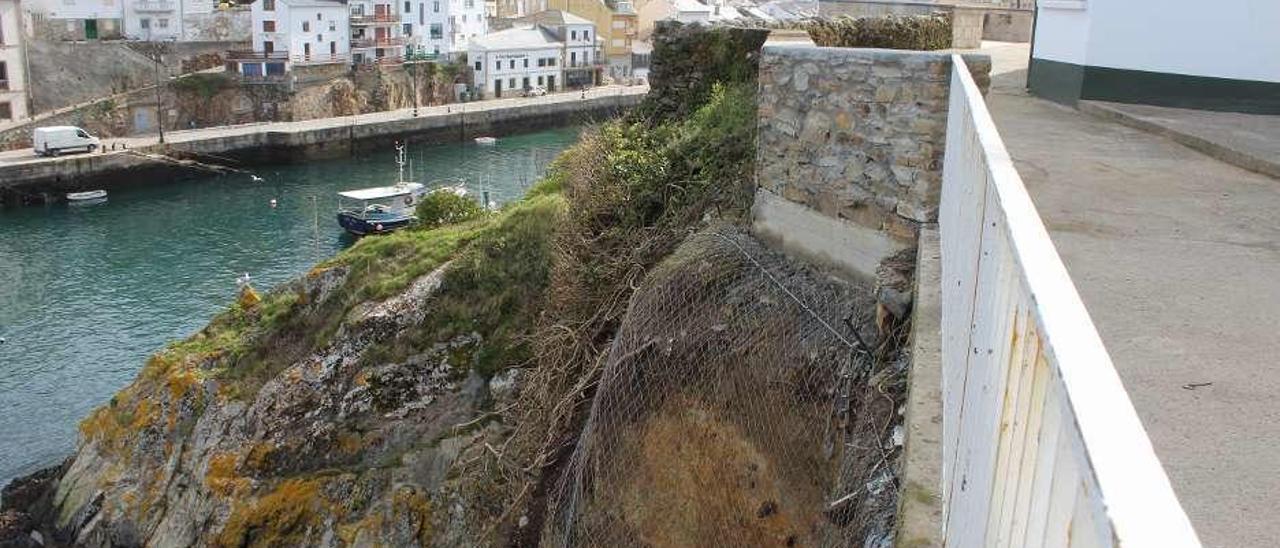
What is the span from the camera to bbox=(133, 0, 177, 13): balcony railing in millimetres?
48406

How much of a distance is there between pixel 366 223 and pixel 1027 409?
90.3 ft

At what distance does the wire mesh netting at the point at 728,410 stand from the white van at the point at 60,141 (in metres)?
32.9

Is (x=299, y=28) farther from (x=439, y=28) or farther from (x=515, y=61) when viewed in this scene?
(x=515, y=61)

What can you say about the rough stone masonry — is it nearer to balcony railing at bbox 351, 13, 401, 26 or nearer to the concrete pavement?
the concrete pavement

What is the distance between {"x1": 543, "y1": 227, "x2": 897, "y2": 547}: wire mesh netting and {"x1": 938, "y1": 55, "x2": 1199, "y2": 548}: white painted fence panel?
162cm

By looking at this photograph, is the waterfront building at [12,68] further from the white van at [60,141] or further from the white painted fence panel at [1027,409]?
the white painted fence panel at [1027,409]

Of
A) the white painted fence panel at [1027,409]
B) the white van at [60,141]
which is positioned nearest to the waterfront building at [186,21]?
the white van at [60,141]

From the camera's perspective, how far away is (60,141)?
115ft

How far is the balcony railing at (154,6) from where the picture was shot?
48.4m

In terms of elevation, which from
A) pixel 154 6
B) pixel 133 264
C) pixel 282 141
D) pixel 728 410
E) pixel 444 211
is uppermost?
pixel 154 6

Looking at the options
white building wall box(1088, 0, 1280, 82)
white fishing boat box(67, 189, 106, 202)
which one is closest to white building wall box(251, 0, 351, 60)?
white fishing boat box(67, 189, 106, 202)

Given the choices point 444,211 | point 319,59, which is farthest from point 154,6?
point 444,211

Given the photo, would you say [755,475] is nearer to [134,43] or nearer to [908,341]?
[908,341]

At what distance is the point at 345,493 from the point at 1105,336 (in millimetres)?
8404
